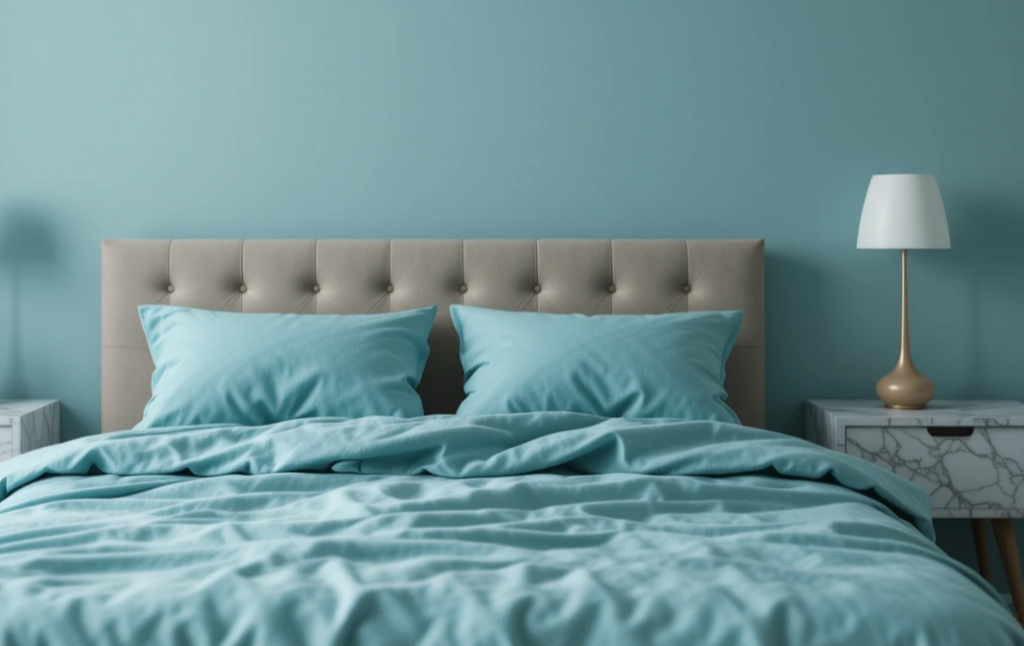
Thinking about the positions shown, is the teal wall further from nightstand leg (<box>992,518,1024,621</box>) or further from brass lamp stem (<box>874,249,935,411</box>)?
nightstand leg (<box>992,518,1024,621</box>)

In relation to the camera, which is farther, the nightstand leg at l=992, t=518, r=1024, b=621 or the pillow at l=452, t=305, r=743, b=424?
the nightstand leg at l=992, t=518, r=1024, b=621

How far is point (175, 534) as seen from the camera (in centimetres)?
149

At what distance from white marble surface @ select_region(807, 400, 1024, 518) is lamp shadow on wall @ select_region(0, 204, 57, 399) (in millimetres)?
2328

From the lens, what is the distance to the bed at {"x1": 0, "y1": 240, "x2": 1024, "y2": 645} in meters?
1.16

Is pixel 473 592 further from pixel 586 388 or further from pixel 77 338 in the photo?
pixel 77 338

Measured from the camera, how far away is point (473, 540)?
146 centimetres

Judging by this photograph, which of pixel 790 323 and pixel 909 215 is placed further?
pixel 790 323

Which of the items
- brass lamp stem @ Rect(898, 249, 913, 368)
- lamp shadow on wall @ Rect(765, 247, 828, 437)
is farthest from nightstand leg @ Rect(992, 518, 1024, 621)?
lamp shadow on wall @ Rect(765, 247, 828, 437)

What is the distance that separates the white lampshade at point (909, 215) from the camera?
8.63 feet

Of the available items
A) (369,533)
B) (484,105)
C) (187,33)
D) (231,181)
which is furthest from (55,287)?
(369,533)

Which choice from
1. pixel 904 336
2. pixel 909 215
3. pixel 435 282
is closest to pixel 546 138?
pixel 435 282

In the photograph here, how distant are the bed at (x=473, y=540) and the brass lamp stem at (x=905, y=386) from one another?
69 cm

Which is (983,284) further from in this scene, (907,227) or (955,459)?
(955,459)

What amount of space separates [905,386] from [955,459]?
228 millimetres
